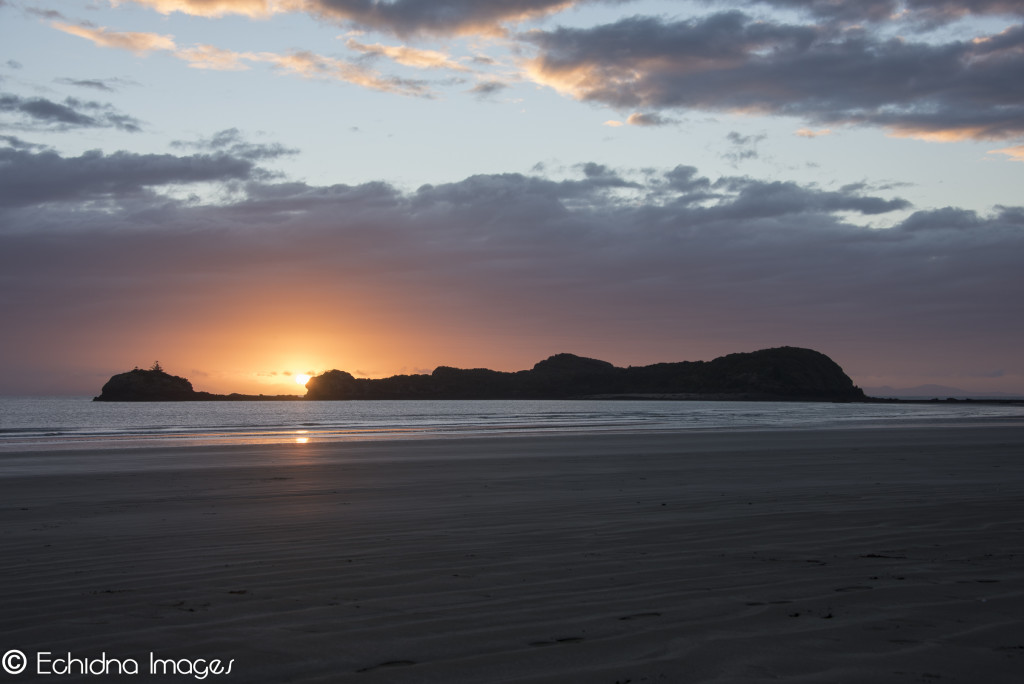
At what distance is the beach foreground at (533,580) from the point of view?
4.10 m

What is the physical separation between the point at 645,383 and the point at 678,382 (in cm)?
893

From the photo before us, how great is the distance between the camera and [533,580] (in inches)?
230

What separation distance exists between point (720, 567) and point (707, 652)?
2197 millimetres

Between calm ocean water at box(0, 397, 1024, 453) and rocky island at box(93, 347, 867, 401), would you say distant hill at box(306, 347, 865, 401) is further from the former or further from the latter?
calm ocean water at box(0, 397, 1024, 453)

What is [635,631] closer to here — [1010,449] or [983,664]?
[983,664]

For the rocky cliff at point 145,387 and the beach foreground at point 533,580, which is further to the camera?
the rocky cliff at point 145,387

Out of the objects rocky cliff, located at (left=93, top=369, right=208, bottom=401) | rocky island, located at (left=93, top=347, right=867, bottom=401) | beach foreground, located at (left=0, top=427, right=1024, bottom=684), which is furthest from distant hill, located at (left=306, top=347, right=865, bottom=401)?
beach foreground, located at (left=0, top=427, right=1024, bottom=684)

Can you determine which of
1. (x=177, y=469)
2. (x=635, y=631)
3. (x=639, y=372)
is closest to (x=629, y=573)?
(x=635, y=631)

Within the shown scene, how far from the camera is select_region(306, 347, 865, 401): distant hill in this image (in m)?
159

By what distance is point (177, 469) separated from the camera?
56.8 feet
